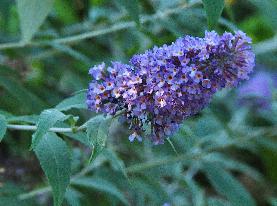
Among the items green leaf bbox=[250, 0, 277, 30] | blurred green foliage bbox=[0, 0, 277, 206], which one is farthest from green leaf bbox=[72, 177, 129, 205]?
green leaf bbox=[250, 0, 277, 30]

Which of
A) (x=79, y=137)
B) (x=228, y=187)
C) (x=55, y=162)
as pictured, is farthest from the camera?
(x=228, y=187)

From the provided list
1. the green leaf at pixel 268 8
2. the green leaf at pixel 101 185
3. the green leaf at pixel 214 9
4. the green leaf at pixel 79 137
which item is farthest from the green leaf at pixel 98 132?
the green leaf at pixel 268 8

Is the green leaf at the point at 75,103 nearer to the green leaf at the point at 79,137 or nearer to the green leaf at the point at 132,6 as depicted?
the green leaf at the point at 79,137

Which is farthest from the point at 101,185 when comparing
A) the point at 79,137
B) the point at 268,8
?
the point at 268,8

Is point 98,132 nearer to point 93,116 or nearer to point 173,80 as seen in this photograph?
point 173,80

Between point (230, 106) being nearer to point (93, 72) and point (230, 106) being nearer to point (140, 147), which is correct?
point (140, 147)

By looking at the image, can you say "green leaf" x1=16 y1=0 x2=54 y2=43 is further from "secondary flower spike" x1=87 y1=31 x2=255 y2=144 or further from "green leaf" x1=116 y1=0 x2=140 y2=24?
"secondary flower spike" x1=87 y1=31 x2=255 y2=144
